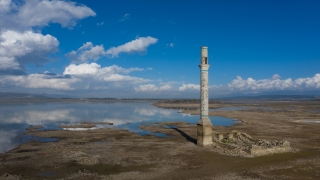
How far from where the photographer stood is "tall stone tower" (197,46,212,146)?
24.3 meters

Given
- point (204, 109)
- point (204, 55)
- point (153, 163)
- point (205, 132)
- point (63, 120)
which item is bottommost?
point (63, 120)

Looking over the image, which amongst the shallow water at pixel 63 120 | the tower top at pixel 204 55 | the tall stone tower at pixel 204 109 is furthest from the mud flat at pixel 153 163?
the shallow water at pixel 63 120

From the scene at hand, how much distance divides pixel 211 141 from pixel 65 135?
1969 centimetres

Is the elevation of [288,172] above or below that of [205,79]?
below

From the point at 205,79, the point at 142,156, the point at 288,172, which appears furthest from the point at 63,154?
the point at 288,172

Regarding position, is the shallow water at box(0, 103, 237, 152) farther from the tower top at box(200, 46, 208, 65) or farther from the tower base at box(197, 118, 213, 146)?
the tower top at box(200, 46, 208, 65)

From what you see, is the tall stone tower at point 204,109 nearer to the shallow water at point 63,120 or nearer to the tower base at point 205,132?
the tower base at point 205,132

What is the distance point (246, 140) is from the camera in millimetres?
26266

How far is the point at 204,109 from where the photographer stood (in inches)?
969

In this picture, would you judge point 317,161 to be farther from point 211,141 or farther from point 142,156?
point 142,156

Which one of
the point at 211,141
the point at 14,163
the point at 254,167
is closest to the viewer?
the point at 254,167

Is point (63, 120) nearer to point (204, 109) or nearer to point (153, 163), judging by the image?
point (204, 109)

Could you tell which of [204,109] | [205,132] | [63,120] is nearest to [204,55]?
[204,109]

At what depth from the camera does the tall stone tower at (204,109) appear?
955 inches
